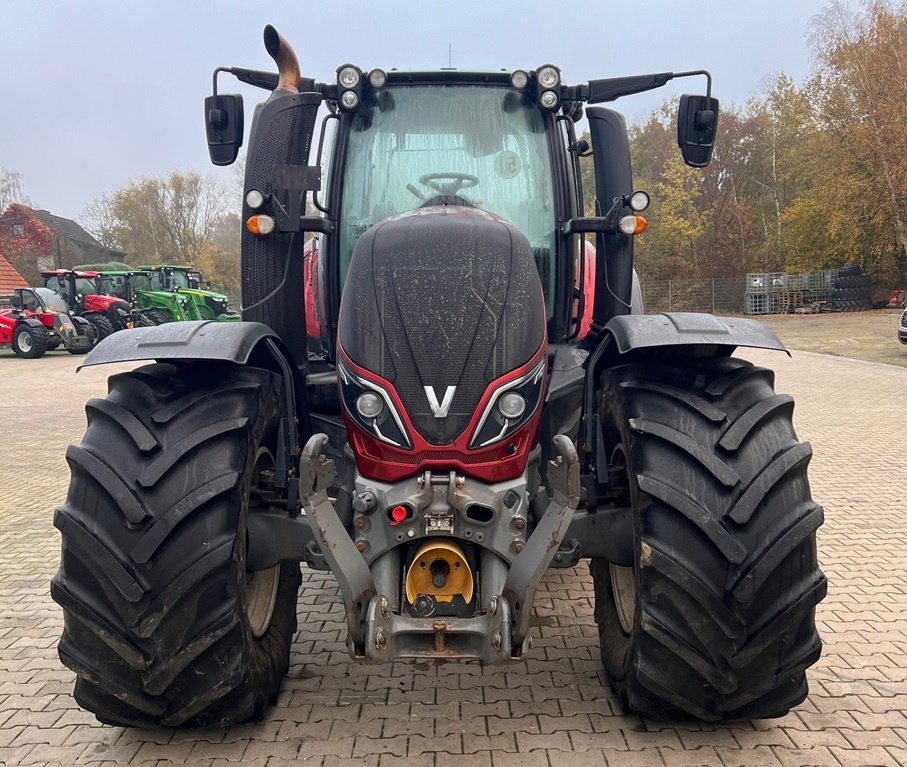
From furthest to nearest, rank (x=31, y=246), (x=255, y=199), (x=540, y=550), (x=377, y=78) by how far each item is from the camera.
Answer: (x=31, y=246)
(x=377, y=78)
(x=255, y=199)
(x=540, y=550)

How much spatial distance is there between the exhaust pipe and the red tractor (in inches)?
769

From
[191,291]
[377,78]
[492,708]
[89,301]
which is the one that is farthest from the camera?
[191,291]

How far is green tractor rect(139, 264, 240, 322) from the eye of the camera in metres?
25.8

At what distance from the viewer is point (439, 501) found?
238 cm

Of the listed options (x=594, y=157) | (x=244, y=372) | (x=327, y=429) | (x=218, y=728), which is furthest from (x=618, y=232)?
(x=218, y=728)

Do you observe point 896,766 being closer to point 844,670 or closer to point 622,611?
point 844,670

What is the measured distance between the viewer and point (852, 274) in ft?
101

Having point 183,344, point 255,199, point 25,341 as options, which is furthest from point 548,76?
point 25,341

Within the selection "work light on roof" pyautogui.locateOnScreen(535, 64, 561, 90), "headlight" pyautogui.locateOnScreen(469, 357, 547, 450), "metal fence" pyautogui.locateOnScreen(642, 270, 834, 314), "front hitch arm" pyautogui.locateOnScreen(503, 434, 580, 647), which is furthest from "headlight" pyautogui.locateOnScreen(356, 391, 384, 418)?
"metal fence" pyautogui.locateOnScreen(642, 270, 834, 314)

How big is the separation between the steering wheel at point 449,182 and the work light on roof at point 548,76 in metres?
0.48

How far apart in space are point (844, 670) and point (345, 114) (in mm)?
3151

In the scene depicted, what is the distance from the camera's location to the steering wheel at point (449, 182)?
345cm

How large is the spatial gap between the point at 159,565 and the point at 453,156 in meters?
2.10

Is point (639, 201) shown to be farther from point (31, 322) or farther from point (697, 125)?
point (31, 322)
